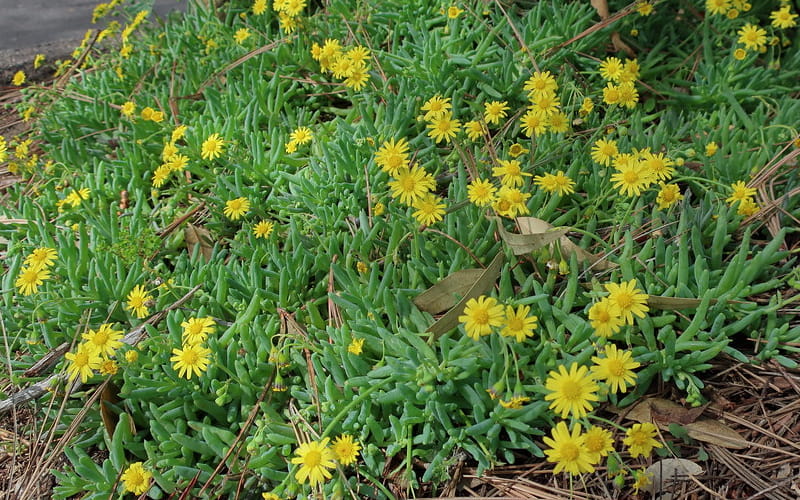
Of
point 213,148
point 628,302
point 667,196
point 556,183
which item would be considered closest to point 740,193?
point 667,196

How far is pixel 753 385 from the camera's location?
192cm

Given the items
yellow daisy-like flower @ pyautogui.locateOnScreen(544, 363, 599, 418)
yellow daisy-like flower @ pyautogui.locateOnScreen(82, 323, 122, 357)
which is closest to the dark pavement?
yellow daisy-like flower @ pyautogui.locateOnScreen(82, 323, 122, 357)

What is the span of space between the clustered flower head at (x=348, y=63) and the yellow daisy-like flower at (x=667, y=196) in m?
1.37

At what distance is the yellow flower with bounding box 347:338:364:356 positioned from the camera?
6.54 ft

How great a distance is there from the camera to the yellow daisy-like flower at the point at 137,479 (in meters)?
1.88

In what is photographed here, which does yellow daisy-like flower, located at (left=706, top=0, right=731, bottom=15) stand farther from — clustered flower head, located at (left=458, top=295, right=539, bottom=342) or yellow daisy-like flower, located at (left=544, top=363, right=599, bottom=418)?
yellow daisy-like flower, located at (left=544, top=363, right=599, bottom=418)

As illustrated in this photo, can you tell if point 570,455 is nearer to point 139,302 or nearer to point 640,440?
point 640,440

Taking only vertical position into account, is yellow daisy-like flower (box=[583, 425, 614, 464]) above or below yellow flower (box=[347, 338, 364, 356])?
below

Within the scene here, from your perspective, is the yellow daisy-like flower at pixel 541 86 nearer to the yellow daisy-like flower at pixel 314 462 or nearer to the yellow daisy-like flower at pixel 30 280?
the yellow daisy-like flower at pixel 314 462

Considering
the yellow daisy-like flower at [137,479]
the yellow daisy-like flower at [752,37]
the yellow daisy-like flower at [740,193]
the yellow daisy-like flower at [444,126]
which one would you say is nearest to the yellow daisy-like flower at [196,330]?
the yellow daisy-like flower at [137,479]

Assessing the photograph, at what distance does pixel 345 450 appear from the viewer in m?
1.82

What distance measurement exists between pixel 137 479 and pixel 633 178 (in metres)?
1.86

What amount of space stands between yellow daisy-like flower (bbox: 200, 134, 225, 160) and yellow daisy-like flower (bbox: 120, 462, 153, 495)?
1423 mm

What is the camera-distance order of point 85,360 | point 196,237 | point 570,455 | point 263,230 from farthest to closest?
point 196,237, point 263,230, point 85,360, point 570,455
